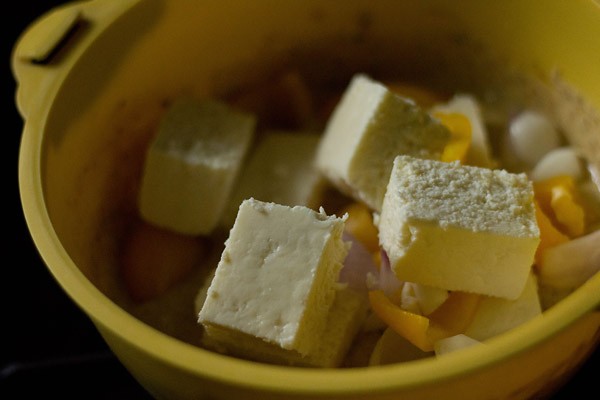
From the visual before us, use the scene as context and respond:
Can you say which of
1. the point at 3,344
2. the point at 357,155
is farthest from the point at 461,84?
the point at 3,344

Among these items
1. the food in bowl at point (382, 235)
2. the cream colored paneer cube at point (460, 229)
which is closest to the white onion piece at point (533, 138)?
the food in bowl at point (382, 235)

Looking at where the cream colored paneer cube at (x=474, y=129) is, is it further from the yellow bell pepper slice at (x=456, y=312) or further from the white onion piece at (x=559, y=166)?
the yellow bell pepper slice at (x=456, y=312)

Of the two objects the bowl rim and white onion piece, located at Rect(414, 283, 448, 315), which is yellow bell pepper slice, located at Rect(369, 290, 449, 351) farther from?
the bowl rim

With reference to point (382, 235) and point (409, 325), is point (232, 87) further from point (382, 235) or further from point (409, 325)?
point (409, 325)

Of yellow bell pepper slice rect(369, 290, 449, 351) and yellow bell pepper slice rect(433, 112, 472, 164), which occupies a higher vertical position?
yellow bell pepper slice rect(433, 112, 472, 164)

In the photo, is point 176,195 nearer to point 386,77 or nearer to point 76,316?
point 76,316

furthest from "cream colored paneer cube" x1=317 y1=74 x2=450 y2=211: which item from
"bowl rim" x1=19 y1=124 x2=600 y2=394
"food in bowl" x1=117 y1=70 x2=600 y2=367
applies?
"bowl rim" x1=19 y1=124 x2=600 y2=394

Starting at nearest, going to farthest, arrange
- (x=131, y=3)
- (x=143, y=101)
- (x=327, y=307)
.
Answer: (x=327, y=307) < (x=131, y=3) < (x=143, y=101)

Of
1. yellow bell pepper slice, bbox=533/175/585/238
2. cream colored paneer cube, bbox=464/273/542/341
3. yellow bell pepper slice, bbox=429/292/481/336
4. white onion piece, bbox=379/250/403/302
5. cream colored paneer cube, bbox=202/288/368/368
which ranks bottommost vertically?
cream colored paneer cube, bbox=202/288/368/368
